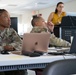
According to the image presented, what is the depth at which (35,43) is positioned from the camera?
5.41 ft

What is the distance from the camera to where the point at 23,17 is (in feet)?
50.7

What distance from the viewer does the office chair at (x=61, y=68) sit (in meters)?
0.81

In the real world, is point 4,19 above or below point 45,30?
above

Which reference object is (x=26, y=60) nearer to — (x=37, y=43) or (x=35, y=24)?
(x=37, y=43)

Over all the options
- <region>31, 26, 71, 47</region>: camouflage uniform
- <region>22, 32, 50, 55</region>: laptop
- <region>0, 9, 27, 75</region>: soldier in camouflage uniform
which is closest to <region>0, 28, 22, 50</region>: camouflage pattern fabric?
<region>0, 9, 27, 75</region>: soldier in camouflage uniform

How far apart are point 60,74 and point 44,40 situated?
77cm

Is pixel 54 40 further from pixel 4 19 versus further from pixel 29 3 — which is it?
pixel 29 3

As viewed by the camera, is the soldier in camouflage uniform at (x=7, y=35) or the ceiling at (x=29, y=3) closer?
the soldier in camouflage uniform at (x=7, y=35)

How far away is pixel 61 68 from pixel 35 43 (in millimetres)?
822

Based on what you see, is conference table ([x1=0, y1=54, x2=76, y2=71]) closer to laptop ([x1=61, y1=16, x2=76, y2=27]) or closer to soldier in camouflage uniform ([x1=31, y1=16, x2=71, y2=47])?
soldier in camouflage uniform ([x1=31, y1=16, x2=71, y2=47])

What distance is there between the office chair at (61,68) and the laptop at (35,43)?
72 cm

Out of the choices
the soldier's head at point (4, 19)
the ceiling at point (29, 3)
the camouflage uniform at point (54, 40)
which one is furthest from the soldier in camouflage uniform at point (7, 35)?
the ceiling at point (29, 3)

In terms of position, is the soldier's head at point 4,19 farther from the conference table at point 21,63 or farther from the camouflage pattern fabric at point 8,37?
the conference table at point 21,63

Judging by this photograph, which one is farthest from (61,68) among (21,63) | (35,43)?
(35,43)
